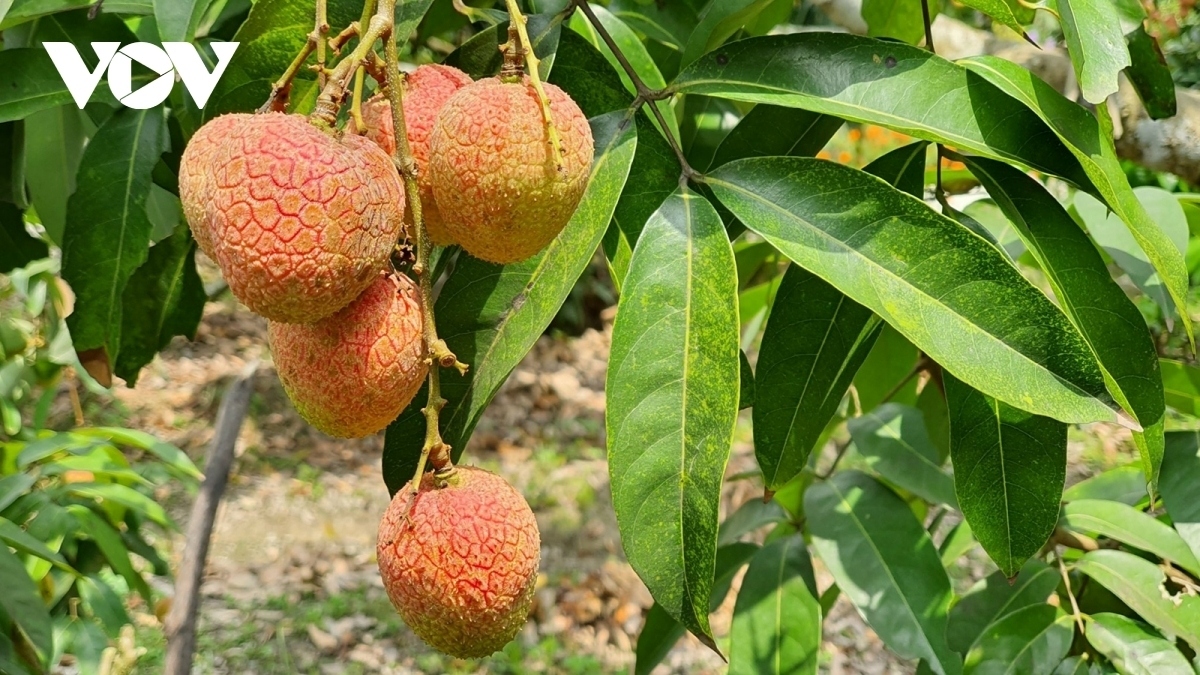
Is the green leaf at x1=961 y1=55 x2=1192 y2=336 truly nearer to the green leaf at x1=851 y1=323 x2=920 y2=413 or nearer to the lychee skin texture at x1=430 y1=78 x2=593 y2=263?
the lychee skin texture at x1=430 y1=78 x2=593 y2=263

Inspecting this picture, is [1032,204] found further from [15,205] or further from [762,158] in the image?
[15,205]

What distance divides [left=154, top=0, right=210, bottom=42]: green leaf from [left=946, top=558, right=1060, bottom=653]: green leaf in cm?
91

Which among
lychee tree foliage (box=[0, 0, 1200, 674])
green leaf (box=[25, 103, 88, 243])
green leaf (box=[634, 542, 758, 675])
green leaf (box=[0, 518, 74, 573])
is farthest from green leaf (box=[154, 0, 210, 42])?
green leaf (box=[634, 542, 758, 675])

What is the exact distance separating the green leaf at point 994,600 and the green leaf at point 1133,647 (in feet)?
0.18

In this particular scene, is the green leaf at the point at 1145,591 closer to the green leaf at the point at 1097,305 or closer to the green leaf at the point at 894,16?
the green leaf at the point at 1097,305

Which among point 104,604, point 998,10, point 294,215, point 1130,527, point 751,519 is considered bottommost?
point 104,604

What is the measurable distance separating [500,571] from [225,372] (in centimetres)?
340

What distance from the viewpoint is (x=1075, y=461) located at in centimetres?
329

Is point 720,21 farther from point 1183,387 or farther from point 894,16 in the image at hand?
point 1183,387

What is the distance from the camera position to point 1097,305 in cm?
72

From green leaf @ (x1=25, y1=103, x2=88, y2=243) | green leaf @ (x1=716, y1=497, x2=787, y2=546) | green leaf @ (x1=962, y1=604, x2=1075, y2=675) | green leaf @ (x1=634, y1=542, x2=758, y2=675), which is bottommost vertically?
green leaf @ (x1=634, y1=542, x2=758, y2=675)

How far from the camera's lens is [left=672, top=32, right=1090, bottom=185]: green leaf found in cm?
66

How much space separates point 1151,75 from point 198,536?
1.34 m

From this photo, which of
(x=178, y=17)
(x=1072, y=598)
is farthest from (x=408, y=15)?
(x=1072, y=598)
